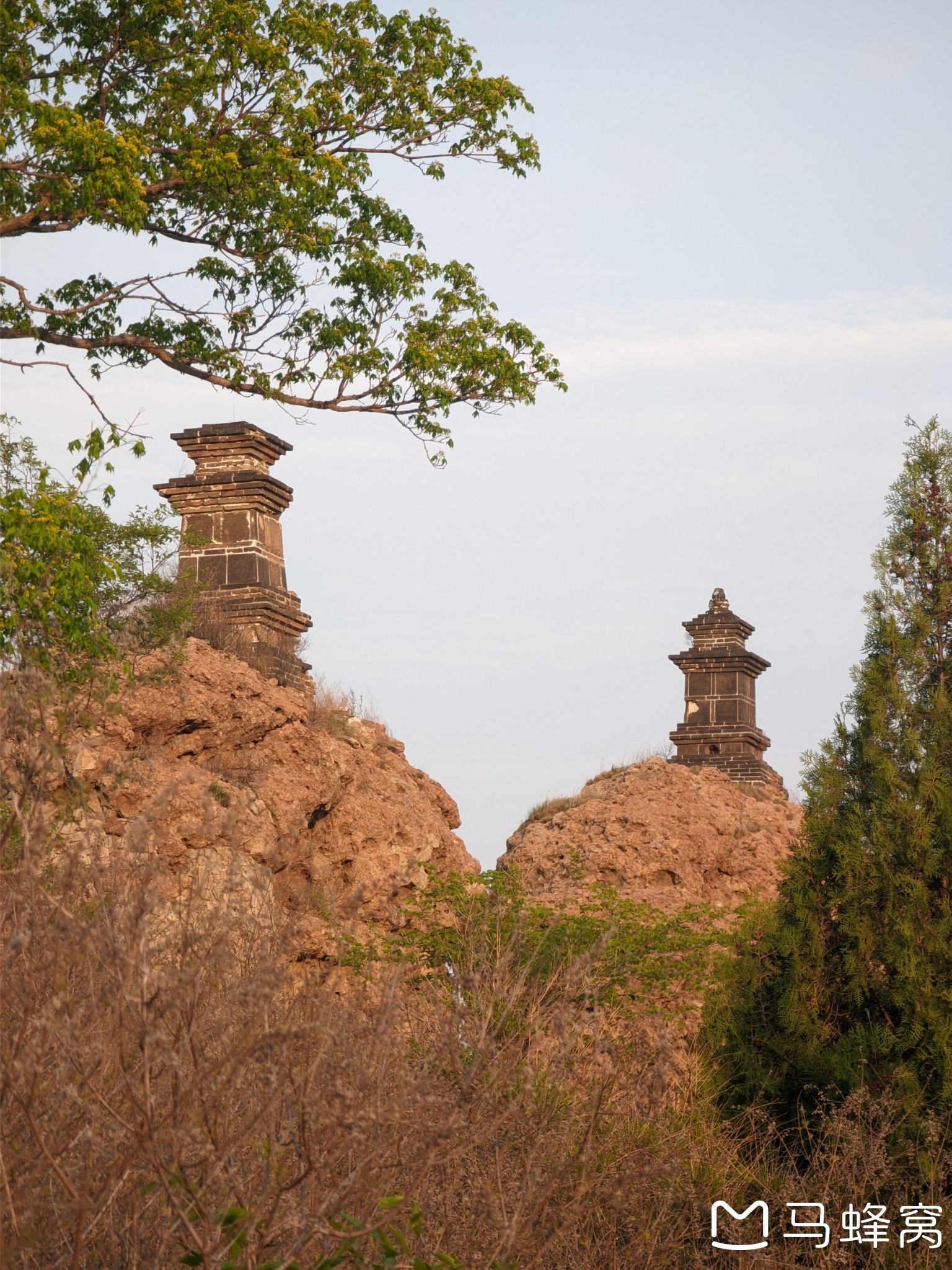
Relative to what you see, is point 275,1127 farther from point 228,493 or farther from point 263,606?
point 228,493

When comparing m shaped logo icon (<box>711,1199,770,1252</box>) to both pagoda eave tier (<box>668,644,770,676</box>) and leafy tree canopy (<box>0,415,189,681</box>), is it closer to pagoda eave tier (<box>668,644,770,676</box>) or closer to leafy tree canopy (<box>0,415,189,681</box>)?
leafy tree canopy (<box>0,415,189,681</box>)

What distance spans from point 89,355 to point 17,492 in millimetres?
3887

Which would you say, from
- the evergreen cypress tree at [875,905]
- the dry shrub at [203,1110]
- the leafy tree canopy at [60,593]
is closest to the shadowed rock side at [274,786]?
the leafy tree canopy at [60,593]

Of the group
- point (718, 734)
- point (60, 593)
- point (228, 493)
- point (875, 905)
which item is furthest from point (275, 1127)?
point (718, 734)

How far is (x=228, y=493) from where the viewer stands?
14.0 m

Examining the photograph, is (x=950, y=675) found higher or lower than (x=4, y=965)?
higher

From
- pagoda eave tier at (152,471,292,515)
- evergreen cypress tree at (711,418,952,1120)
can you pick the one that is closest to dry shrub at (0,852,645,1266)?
evergreen cypress tree at (711,418,952,1120)

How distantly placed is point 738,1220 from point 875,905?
149 centimetres

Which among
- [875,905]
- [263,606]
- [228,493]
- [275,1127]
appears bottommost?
[275,1127]

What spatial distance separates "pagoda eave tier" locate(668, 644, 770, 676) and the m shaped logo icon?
11.3 m

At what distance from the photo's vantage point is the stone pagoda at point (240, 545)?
1318 cm

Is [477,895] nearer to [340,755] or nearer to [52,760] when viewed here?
[340,755]

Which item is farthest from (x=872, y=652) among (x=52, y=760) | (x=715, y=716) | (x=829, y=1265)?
(x=715, y=716)

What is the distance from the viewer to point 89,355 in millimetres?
12727
